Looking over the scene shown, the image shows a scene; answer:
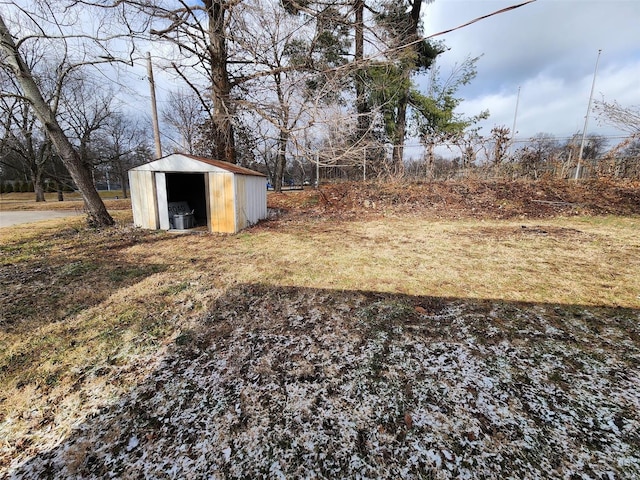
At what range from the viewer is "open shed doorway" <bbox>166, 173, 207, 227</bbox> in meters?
9.00

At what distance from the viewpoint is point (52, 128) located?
674 cm

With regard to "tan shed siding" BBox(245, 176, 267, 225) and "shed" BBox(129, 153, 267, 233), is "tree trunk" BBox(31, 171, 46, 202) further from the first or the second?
"tan shed siding" BBox(245, 176, 267, 225)

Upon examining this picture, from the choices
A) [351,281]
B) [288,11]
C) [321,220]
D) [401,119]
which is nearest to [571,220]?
[321,220]

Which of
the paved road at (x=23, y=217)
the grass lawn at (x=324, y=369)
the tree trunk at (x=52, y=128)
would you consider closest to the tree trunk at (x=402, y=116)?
the grass lawn at (x=324, y=369)

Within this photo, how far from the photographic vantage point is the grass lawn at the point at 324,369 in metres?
1.57

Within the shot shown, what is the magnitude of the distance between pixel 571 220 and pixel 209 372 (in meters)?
10.1

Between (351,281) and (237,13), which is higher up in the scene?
(237,13)

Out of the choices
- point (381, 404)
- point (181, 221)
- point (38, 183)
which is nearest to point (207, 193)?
point (181, 221)

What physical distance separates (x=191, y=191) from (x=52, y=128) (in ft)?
12.7

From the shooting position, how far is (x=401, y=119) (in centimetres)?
1399

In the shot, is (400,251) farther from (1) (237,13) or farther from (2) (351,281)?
(1) (237,13)

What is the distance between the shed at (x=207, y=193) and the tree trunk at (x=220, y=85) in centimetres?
253

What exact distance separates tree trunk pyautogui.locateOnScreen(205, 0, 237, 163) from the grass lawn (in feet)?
22.4

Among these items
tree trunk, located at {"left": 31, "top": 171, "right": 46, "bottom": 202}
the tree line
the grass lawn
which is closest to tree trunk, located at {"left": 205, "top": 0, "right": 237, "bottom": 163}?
the tree line
